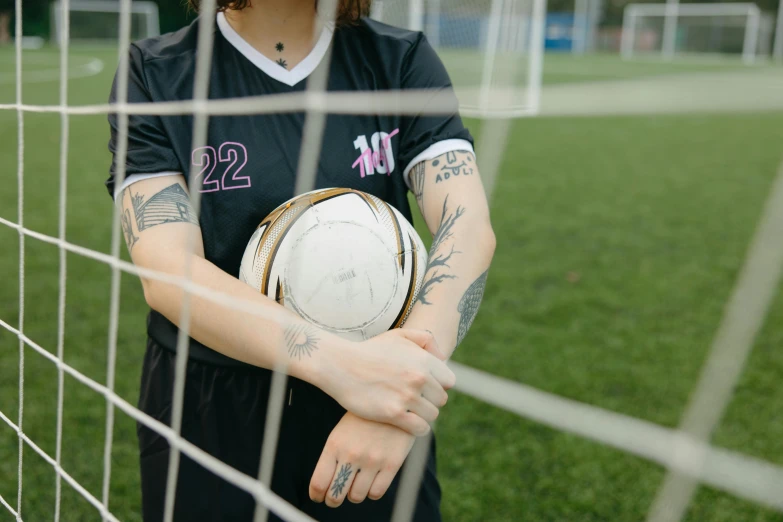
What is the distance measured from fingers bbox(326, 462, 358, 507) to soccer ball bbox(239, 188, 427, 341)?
0.20 m

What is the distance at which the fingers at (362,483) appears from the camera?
90 cm

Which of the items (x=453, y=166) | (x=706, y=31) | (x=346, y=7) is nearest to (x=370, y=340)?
(x=453, y=166)

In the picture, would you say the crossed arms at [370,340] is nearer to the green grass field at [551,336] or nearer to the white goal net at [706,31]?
the green grass field at [551,336]

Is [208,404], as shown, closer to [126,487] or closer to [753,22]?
[126,487]

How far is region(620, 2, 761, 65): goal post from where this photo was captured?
19359 millimetres

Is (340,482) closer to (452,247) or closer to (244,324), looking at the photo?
(244,324)

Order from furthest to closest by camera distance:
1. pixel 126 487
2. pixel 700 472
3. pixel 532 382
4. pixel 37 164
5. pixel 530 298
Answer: pixel 37 164 → pixel 530 298 → pixel 532 382 → pixel 126 487 → pixel 700 472

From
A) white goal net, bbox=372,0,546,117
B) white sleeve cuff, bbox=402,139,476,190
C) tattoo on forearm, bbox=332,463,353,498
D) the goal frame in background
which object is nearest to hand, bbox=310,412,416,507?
tattoo on forearm, bbox=332,463,353,498

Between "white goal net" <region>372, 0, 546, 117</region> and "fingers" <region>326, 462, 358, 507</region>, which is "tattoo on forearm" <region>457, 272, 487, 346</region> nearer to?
"fingers" <region>326, 462, 358, 507</region>

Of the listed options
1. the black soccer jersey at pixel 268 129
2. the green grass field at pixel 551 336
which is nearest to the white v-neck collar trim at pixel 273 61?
the black soccer jersey at pixel 268 129

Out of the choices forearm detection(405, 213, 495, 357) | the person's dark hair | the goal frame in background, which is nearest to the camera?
forearm detection(405, 213, 495, 357)

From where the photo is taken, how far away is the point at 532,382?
8.08 ft

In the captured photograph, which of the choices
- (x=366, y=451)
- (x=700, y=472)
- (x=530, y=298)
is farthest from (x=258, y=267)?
(x=530, y=298)

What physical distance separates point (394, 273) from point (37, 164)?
5.66 m
